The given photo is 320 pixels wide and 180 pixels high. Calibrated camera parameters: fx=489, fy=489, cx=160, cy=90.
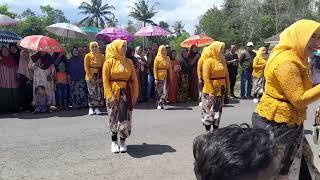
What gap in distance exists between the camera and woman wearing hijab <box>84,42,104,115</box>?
1093 cm

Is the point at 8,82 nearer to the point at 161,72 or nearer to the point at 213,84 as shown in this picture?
the point at 161,72

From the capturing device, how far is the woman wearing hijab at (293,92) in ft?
11.9

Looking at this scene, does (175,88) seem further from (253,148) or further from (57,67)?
(253,148)

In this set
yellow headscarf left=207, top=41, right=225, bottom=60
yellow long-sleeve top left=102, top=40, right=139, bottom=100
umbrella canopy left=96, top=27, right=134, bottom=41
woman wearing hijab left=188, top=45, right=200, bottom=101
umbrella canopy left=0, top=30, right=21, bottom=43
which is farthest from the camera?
woman wearing hijab left=188, top=45, right=200, bottom=101

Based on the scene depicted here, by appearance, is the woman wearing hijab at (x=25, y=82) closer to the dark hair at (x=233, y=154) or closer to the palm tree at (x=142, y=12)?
the dark hair at (x=233, y=154)

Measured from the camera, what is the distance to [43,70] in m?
11.6

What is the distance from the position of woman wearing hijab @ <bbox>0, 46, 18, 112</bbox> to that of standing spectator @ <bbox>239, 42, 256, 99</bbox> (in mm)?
6748

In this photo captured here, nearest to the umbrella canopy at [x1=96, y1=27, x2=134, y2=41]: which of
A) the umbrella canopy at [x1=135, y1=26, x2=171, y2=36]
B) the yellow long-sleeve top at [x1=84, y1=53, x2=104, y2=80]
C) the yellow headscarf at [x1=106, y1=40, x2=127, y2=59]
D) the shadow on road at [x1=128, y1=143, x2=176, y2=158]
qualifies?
the umbrella canopy at [x1=135, y1=26, x2=171, y2=36]

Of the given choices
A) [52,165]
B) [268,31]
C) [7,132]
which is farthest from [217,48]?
[268,31]

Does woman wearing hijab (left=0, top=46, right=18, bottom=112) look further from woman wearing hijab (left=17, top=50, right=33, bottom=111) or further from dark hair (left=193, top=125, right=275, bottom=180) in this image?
dark hair (left=193, top=125, right=275, bottom=180)

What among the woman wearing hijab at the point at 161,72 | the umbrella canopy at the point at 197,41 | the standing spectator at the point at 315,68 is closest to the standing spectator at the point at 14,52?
the woman wearing hijab at the point at 161,72

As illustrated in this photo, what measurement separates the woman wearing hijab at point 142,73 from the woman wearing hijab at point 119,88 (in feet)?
20.0

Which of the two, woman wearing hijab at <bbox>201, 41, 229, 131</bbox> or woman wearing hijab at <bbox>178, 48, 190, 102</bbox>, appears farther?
woman wearing hijab at <bbox>178, 48, 190, 102</bbox>

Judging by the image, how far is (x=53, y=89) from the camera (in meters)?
11.9
